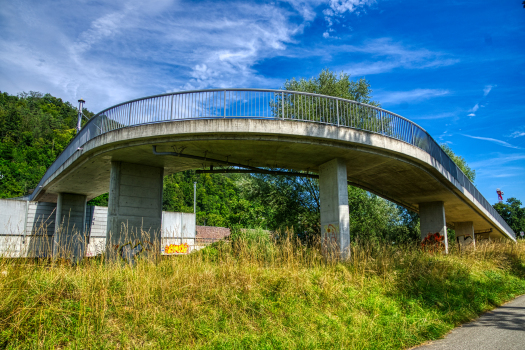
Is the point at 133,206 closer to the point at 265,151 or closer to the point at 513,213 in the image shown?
the point at 265,151

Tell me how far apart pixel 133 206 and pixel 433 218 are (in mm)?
16031

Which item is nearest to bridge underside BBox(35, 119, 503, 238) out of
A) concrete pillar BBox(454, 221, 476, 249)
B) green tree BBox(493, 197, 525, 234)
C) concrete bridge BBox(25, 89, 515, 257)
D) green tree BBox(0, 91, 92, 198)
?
concrete bridge BBox(25, 89, 515, 257)

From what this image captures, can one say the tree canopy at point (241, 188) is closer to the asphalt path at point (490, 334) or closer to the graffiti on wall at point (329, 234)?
the graffiti on wall at point (329, 234)

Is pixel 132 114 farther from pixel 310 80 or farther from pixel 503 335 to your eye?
pixel 310 80

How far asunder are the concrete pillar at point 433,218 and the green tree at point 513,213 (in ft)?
147

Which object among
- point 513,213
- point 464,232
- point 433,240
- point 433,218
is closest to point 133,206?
point 433,240

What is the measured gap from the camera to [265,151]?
1211 centimetres

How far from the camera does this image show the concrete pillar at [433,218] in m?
19.3

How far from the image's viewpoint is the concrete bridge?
35.0 ft

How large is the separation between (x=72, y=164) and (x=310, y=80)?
1671cm

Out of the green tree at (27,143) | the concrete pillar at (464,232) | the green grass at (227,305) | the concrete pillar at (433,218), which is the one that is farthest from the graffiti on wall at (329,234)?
the green tree at (27,143)

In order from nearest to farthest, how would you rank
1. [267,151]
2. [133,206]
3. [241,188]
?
[267,151], [133,206], [241,188]

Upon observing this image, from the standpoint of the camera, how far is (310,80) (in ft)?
81.9

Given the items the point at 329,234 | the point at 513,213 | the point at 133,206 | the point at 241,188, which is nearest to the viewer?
the point at 329,234
